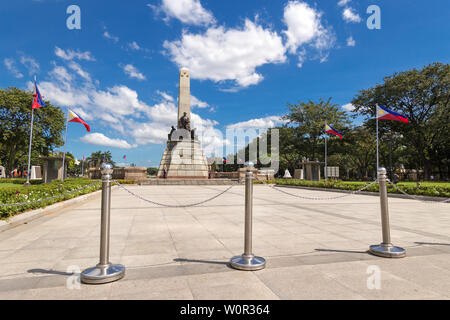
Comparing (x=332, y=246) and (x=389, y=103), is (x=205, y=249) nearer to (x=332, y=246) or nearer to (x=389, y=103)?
(x=332, y=246)

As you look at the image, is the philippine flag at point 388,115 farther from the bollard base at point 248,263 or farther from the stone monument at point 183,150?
the bollard base at point 248,263

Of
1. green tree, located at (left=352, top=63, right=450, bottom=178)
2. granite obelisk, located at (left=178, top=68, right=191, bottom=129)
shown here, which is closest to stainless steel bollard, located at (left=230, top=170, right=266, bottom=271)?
granite obelisk, located at (left=178, top=68, right=191, bottom=129)

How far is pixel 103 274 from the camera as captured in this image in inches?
113

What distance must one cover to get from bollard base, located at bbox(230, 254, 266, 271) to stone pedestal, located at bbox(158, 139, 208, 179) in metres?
25.7

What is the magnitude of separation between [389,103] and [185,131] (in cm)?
2532

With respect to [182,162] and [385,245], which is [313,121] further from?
[385,245]

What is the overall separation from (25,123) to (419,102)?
4825cm

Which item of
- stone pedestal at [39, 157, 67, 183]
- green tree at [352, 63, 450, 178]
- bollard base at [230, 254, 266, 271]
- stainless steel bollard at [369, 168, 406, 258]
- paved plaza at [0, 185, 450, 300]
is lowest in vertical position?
paved plaza at [0, 185, 450, 300]

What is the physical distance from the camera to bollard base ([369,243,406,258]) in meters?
3.64

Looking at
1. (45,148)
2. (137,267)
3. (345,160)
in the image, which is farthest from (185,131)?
(345,160)

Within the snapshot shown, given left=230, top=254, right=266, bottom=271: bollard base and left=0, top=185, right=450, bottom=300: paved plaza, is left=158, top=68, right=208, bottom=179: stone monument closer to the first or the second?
left=0, top=185, right=450, bottom=300: paved plaza

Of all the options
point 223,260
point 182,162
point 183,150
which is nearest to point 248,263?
point 223,260

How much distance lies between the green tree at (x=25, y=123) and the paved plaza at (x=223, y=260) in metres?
32.8

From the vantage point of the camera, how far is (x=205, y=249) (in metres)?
4.05
